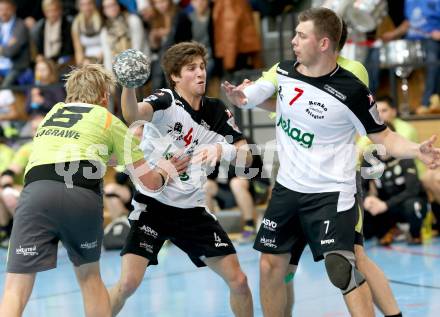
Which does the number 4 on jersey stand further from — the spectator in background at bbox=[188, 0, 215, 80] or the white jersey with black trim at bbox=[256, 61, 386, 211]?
the spectator in background at bbox=[188, 0, 215, 80]

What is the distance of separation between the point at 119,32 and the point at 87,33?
1.98 feet

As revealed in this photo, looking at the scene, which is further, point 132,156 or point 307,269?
point 307,269

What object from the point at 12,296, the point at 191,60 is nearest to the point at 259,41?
the point at 191,60

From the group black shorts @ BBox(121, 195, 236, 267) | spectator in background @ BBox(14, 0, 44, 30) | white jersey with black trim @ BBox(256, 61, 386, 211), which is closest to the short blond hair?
black shorts @ BBox(121, 195, 236, 267)

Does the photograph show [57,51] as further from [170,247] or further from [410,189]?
[410,189]

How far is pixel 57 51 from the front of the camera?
43.7 feet

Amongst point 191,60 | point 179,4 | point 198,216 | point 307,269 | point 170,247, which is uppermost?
point 191,60

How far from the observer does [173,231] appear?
603 centimetres

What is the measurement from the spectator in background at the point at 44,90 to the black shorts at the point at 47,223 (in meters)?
7.30

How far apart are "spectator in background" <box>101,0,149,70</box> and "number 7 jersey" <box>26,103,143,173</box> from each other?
23.3ft

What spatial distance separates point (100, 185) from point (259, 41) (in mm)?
7789

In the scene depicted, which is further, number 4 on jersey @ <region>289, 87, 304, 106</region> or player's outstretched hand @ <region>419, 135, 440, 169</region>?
number 4 on jersey @ <region>289, 87, 304, 106</region>

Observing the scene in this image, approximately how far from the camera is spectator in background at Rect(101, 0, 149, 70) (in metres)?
12.5

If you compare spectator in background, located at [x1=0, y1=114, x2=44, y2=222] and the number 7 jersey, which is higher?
the number 7 jersey
